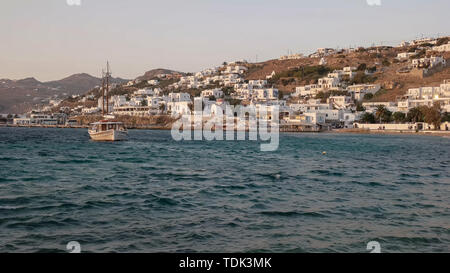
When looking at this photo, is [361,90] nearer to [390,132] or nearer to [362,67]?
[362,67]

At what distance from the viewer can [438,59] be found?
353 feet

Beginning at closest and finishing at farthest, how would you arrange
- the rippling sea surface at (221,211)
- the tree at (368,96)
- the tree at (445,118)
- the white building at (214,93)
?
the rippling sea surface at (221,211)
the tree at (445,118)
the tree at (368,96)
the white building at (214,93)

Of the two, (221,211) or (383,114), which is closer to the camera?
(221,211)

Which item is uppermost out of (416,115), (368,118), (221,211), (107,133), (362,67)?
(362,67)

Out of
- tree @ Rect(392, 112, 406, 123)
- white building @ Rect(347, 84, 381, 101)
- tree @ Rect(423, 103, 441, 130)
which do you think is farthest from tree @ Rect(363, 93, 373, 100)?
tree @ Rect(423, 103, 441, 130)

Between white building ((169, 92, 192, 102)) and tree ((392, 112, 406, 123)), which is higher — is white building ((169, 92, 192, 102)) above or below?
above

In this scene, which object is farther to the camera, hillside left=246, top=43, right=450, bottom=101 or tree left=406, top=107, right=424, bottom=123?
hillside left=246, top=43, right=450, bottom=101

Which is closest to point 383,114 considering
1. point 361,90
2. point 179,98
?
point 361,90

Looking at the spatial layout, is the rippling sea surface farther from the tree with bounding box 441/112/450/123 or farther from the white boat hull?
the tree with bounding box 441/112/450/123

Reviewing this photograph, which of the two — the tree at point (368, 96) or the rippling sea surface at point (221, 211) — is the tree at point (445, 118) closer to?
the tree at point (368, 96)

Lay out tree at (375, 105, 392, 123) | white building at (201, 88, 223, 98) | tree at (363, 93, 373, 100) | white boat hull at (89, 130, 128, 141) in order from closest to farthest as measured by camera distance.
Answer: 1. white boat hull at (89, 130, 128, 141)
2. tree at (375, 105, 392, 123)
3. tree at (363, 93, 373, 100)
4. white building at (201, 88, 223, 98)

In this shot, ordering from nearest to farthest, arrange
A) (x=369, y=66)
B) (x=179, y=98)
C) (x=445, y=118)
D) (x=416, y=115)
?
(x=445, y=118), (x=416, y=115), (x=179, y=98), (x=369, y=66)

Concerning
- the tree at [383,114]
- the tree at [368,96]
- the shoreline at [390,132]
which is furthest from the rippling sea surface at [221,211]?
the tree at [368,96]
